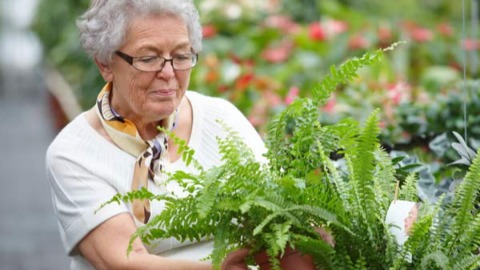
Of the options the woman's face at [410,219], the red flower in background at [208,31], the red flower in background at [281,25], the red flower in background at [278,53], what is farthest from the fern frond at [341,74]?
the red flower in background at [281,25]

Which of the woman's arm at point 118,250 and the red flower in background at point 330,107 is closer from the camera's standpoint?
the woman's arm at point 118,250

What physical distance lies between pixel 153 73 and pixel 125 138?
236 mm

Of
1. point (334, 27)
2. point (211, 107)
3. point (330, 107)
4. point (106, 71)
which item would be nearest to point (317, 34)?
point (334, 27)

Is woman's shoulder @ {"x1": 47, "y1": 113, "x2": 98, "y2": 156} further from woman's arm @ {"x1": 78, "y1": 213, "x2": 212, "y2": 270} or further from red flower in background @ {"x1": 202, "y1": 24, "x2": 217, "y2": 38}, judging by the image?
red flower in background @ {"x1": 202, "y1": 24, "x2": 217, "y2": 38}

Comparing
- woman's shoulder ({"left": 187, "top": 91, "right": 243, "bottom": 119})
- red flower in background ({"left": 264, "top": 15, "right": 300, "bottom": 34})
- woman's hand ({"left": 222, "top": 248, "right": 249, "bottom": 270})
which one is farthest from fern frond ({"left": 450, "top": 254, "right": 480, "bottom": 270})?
red flower in background ({"left": 264, "top": 15, "right": 300, "bottom": 34})

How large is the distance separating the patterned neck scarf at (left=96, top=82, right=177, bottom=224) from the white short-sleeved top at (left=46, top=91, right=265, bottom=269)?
0.02m

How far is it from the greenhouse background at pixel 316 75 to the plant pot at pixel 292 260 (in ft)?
2.57

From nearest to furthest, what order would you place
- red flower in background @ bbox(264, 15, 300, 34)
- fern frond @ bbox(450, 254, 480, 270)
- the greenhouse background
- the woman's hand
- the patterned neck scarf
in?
fern frond @ bbox(450, 254, 480, 270)
the woman's hand
the patterned neck scarf
the greenhouse background
red flower in background @ bbox(264, 15, 300, 34)

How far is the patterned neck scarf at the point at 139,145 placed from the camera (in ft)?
9.29

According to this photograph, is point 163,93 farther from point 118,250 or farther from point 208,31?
point 208,31

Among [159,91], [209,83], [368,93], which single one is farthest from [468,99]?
[209,83]

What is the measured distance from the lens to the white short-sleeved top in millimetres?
2730

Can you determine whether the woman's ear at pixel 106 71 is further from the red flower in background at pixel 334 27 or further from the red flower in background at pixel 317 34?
the red flower in background at pixel 334 27

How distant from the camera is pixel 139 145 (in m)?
2.89
